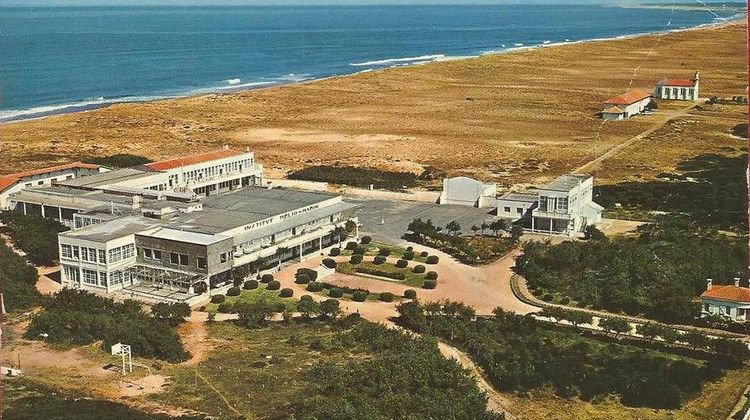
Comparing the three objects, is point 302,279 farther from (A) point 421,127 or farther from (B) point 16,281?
(A) point 421,127

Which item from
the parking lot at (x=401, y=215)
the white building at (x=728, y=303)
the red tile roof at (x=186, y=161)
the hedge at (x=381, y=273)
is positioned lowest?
the parking lot at (x=401, y=215)

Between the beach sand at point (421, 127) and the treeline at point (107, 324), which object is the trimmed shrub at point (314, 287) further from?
the beach sand at point (421, 127)

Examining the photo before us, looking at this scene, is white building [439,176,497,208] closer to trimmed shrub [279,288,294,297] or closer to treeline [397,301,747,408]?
trimmed shrub [279,288,294,297]

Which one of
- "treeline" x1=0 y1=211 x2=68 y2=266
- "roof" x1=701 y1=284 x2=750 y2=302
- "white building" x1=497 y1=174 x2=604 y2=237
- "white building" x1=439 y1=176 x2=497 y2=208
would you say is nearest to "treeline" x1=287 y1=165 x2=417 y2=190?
"white building" x1=439 y1=176 x2=497 y2=208

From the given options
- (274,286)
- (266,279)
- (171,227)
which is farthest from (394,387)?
(171,227)

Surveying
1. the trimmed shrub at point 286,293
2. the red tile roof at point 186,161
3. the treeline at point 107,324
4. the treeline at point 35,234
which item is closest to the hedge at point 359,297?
the trimmed shrub at point 286,293

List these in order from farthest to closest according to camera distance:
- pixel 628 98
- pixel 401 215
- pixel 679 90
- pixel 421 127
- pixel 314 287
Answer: pixel 679 90
pixel 628 98
pixel 421 127
pixel 401 215
pixel 314 287
